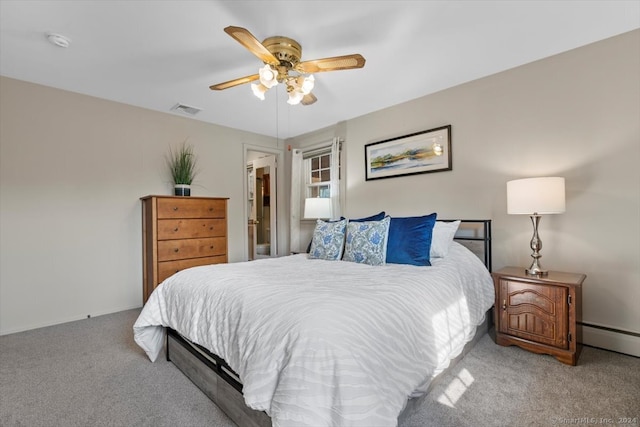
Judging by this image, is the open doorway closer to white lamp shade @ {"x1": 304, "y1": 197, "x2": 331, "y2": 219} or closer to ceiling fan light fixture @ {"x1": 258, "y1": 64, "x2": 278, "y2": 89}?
white lamp shade @ {"x1": 304, "y1": 197, "x2": 331, "y2": 219}

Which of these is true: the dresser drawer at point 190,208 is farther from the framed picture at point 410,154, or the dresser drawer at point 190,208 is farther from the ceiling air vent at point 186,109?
the framed picture at point 410,154

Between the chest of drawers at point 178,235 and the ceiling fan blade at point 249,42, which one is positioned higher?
the ceiling fan blade at point 249,42

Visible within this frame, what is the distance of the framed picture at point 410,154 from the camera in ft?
10.4

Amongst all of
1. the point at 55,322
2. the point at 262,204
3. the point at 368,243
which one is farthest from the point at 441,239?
the point at 262,204

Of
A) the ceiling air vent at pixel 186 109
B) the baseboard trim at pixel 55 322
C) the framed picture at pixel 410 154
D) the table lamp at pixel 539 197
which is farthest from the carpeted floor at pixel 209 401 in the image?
the ceiling air vent at pixel 186 109

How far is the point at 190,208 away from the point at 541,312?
3551mm

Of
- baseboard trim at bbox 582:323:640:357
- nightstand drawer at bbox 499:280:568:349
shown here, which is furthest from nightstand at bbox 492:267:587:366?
baseboard trim at bbox 582:323:640:357

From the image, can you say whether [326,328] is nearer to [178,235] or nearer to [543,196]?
[543,196]

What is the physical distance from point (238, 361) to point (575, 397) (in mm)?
1907

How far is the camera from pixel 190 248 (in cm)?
352

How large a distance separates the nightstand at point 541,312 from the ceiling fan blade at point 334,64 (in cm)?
196

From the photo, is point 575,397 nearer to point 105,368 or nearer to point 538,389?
point 538,389

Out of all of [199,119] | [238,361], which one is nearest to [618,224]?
[238,361]

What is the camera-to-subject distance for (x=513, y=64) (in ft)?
8.75
